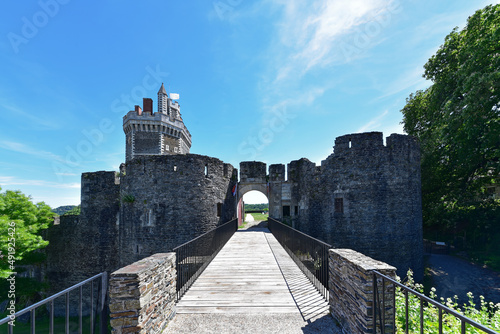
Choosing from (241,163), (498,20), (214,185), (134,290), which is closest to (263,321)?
(134,290)

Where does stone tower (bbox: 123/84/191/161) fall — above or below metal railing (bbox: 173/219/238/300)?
above

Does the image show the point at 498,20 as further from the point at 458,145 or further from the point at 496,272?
the point at 496,272

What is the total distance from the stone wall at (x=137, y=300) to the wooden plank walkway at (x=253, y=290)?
954 mm

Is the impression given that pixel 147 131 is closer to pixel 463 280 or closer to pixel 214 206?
pixel 214 206

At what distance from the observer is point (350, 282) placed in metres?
3.67

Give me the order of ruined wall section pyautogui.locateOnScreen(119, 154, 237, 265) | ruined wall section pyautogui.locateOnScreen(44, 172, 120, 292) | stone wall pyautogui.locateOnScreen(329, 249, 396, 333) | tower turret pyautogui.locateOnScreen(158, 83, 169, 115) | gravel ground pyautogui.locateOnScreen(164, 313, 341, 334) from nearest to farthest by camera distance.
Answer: stone wall pyautogui.locateOnScreen(329, 249, 396, 333), gravel ground pyautogui.locateOnScreen(164, 313, 341, 334), ruined wall section pyautogui.locateOnScreen(119, 154, 237, 265), ruined wall section pyautogui.locateOnScreen(44, 172, 120, 292), tower turret pyautogui.locateOnScreen(158, 83, 169, 115)

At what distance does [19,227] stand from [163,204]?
8102 mm

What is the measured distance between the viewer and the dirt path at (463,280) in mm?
10825

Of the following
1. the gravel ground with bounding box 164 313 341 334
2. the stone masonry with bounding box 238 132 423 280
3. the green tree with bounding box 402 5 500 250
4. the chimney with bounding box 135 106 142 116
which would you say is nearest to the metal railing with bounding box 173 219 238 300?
the gravel ground with bounding box 164 313 341 334

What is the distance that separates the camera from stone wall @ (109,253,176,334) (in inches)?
125

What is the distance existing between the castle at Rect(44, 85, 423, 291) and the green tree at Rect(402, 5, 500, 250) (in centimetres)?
343

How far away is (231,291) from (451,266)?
1656 centimetres

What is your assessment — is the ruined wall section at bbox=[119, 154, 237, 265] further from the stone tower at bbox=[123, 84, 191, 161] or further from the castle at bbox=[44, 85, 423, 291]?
the stone tower at bbox=[123, 84, 191, 161]

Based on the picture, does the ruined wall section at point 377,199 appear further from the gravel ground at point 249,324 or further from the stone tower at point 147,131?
the stone tower at point 147,131
